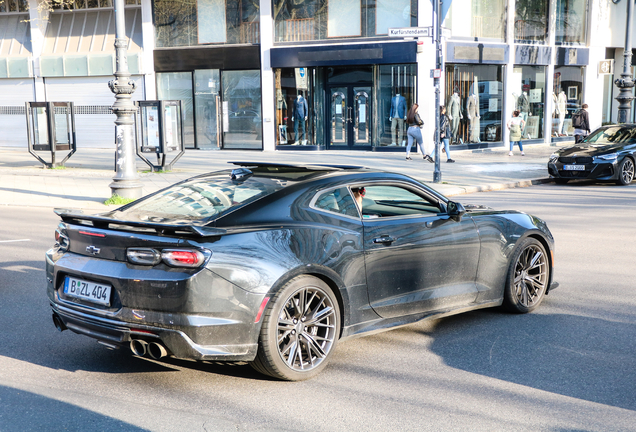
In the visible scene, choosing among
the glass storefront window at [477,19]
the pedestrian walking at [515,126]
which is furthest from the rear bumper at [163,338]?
the glass storefront window at [477,19]

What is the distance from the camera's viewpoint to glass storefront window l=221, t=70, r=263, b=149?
92.6 feet

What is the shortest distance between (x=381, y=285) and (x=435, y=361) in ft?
2.19

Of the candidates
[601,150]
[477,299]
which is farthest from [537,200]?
[477,299]

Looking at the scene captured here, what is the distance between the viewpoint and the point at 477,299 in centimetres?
593

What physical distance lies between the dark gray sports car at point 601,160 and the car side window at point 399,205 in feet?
42.4

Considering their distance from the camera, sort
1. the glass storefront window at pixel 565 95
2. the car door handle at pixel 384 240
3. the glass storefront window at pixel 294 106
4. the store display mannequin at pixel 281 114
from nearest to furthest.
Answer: the car door handle at pixel 384 240
the glass storefront window at pixel 294 106
the store display mannequin at pixel 281 114
the glass storefront window at pixel 565 95

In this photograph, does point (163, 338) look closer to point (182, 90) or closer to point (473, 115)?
point (473, 115)

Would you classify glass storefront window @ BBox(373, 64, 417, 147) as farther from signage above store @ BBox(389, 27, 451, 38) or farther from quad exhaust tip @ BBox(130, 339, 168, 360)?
quad exhaust tip @ BBox(130, 339, 168, 360)

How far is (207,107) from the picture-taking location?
29062 millimetres

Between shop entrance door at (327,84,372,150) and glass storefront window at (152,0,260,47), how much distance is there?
4.21 metres

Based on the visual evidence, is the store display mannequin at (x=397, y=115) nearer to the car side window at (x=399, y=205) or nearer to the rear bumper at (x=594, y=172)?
the rear bumper at (x=594, y=172)

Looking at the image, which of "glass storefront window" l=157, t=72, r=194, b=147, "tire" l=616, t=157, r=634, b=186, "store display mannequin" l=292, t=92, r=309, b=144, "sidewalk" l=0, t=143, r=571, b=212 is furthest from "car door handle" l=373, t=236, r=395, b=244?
"glass storefront window" l=157, t=72, r=194, b=147

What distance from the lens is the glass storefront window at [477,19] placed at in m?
26.0

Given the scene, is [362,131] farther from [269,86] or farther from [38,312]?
[38,312]
